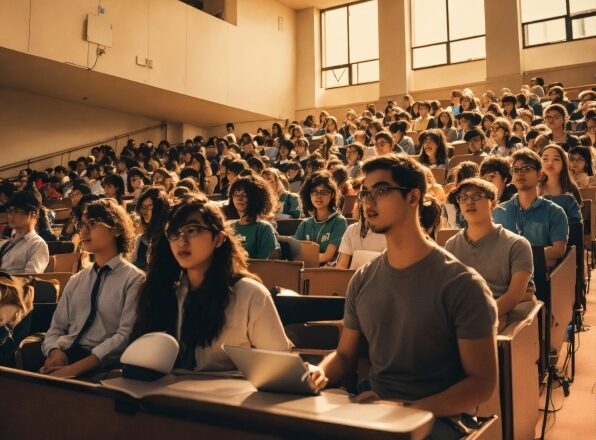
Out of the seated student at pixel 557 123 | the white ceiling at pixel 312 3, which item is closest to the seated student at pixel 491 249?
the seated student at pixel 557 123

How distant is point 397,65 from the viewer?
13.6 metres

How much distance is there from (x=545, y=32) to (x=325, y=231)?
10515 millimetres

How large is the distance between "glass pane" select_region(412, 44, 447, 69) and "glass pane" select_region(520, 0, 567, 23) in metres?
1.87

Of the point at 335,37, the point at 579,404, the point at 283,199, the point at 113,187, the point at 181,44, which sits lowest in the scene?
the point at 579,404

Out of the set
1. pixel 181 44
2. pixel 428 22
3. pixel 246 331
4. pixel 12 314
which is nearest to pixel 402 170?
pixel 246 331

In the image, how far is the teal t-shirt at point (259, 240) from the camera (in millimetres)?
3404

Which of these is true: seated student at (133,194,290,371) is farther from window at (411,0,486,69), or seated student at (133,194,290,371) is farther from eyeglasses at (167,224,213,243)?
window at (411,0,486,69)

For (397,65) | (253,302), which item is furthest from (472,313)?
(397,65)

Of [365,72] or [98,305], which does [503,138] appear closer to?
[98,305]

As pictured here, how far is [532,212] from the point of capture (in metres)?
3.27

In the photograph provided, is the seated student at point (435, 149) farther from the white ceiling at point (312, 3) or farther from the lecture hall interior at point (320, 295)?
the white ceiling at point (312, 3)

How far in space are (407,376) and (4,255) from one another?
3.04 meters

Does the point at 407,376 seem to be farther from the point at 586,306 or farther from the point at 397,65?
the point at 397,65

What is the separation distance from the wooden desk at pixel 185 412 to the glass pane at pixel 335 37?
14689mm
